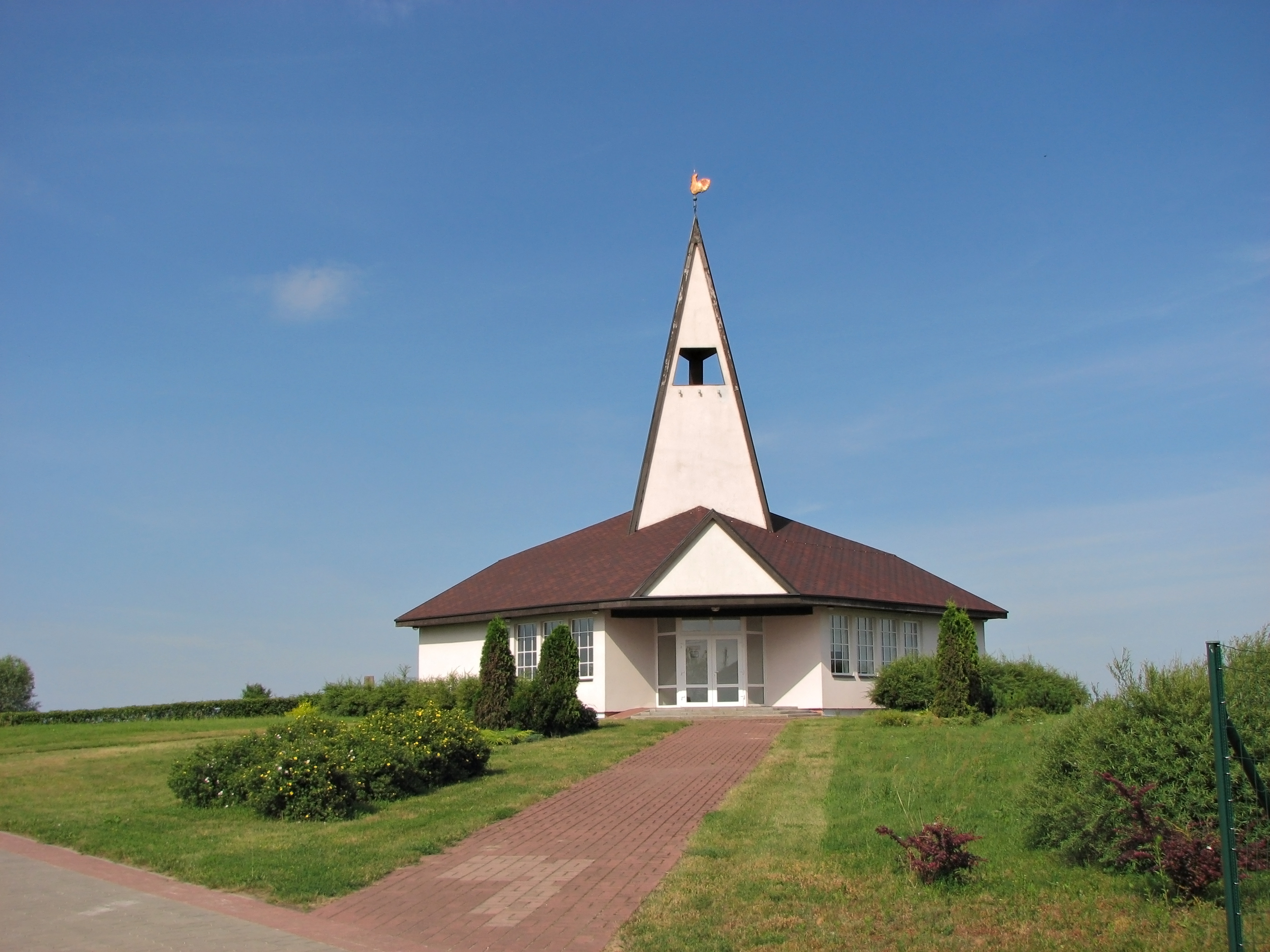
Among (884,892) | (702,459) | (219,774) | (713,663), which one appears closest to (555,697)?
(713,663)

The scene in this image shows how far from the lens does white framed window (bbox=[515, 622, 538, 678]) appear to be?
29.5 meters

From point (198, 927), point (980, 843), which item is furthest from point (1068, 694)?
point (198, 927)

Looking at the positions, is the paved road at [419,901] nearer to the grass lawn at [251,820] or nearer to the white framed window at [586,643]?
the grass lawn at [251,820]

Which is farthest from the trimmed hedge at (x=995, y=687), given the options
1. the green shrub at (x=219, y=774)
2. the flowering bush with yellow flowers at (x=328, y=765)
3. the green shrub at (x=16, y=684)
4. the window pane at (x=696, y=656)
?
the green shrub at (x=16, y=684)

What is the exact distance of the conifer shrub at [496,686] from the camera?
78.4 feet

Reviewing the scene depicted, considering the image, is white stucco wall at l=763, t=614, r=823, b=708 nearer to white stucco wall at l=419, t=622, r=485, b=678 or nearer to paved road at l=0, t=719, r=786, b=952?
white stucco wall at l=419, t=622, r=485, b=678

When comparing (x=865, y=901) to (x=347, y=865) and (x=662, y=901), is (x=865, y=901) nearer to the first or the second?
(x=662, y=901)

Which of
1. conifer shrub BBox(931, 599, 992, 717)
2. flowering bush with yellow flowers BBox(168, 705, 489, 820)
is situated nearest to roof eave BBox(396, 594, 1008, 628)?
conifer shrub BBox(931, 599, 992, 717)

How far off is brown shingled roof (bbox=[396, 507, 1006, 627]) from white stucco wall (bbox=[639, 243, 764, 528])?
0.44 meters

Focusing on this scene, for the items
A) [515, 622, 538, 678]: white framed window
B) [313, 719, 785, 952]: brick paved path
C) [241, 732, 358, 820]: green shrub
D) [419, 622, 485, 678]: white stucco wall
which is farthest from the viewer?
[419, 622, 485, 678]: white stucco wall

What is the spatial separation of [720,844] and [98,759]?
13642mm

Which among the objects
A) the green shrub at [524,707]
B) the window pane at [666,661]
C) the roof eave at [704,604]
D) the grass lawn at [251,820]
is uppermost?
the roof eave at [704,604]

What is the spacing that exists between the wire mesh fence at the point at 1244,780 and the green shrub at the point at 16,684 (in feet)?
174

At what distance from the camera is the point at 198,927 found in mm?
8352
